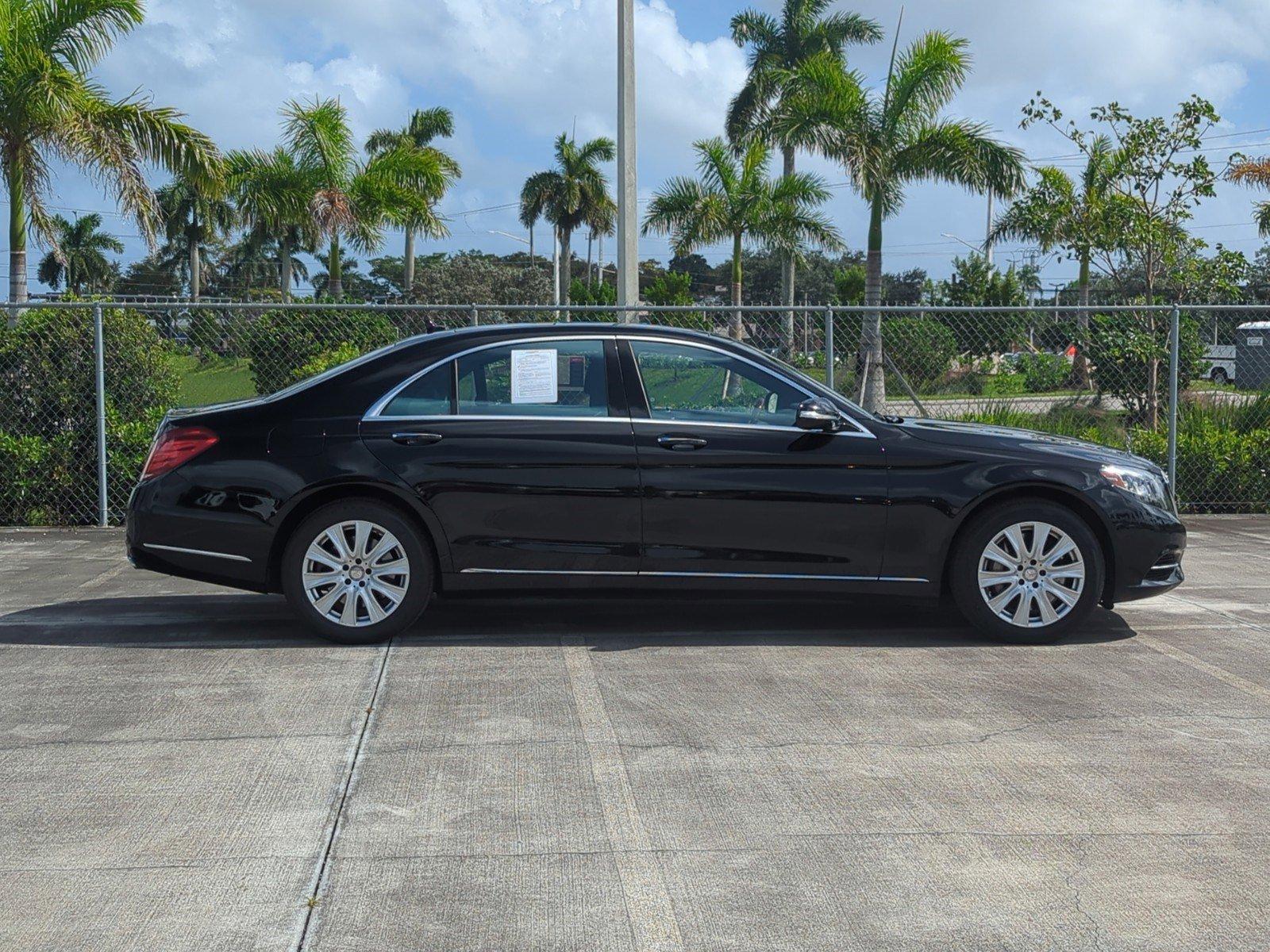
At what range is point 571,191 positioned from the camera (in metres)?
59.3

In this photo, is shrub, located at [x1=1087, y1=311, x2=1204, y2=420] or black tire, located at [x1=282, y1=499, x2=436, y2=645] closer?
black tire, located at [x1=282, y1=499, x2=436, y2=645]

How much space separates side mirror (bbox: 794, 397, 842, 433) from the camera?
22.6 feet

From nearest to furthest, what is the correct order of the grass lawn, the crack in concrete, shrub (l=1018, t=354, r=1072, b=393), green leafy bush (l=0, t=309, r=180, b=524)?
the crack in concrete, green leafy bush (l=0, t=309, r=180, b=524), the grass lawn, shrub (l=1018, t=354, r=1072, b=393)

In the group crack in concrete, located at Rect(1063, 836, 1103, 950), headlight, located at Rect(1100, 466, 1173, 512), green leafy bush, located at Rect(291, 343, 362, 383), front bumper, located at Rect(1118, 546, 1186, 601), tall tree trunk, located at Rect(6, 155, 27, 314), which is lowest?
crack in concrete, located at Rect(1063, 836, 1103, 950)

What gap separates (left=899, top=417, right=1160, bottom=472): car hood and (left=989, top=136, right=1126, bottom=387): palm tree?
35.5 feet

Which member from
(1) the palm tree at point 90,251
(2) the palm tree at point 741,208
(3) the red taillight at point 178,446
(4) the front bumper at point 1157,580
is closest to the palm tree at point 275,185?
(2) the palm tree at point 741,208

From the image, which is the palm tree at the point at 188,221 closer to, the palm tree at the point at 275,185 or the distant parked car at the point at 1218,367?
the palm tree at the point at 275,185

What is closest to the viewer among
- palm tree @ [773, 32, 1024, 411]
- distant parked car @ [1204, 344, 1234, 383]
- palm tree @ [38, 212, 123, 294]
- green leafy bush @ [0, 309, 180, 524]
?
green leafy bush @ [0, 309, 180, 524]

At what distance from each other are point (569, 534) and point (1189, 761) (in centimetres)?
312

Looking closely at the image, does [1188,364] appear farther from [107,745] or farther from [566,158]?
[566,158]

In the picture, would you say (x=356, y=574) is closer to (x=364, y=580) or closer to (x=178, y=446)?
(x=364, y=580)

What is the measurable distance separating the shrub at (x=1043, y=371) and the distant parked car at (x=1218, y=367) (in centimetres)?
153

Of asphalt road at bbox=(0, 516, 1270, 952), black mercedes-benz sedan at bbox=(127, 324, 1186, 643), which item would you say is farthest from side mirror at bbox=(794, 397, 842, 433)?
asphalt road at bbox=(0, 516, 1270, 952)

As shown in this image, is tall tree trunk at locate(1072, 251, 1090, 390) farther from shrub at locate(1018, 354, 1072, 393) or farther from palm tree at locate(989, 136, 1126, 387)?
palm tree at locate(989, 136, 1126, 387)
